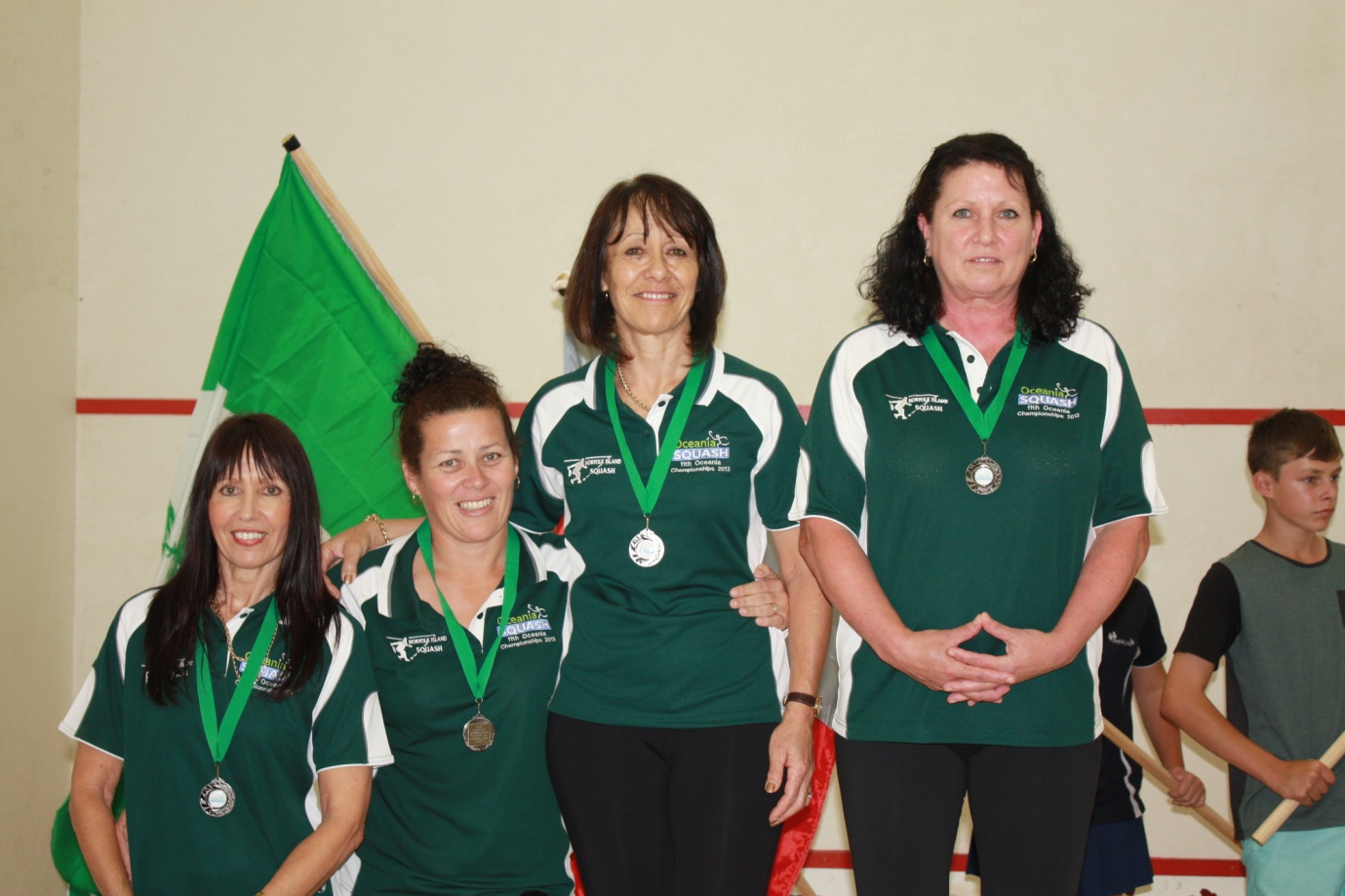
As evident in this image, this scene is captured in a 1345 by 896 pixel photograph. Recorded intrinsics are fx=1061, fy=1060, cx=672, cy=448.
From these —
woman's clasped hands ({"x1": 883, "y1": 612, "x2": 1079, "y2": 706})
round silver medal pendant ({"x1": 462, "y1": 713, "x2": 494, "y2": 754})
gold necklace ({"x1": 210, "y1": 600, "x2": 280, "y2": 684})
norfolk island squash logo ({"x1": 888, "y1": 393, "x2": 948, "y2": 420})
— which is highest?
norfolk island squash logo ({"x1": 888, "y1": 393, "x2": 948, "y2": 420})

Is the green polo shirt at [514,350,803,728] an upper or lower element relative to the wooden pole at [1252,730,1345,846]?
upper

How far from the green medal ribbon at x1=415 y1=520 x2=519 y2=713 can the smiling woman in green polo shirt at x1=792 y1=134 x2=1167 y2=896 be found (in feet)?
2.19

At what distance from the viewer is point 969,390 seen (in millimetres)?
2080

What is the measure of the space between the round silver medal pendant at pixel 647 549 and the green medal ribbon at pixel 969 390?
68 cm

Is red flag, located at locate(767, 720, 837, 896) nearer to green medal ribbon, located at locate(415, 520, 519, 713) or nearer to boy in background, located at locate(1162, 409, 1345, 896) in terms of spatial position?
green medal ribbon, located at locate(415, 520, 519, 713)

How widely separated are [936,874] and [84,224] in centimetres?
425

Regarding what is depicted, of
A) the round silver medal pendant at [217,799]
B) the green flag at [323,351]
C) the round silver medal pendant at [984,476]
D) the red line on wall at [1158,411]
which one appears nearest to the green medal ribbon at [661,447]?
the round silver medal pendant at [984,476]

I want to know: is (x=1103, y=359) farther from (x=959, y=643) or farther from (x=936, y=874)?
(x=936, y=874)

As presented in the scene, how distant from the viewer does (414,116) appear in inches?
175

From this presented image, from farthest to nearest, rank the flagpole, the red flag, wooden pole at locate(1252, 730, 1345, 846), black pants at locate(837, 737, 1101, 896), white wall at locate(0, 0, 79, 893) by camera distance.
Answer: white wall at locate(0, 0, 79, 893) < the flagpole < wooden pole at locate(1252, 730, 1345, 846) < the red flag < black pants at locate(837, 737, 1101, 896)

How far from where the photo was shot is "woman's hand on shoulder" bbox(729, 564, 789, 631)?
88.4 inches

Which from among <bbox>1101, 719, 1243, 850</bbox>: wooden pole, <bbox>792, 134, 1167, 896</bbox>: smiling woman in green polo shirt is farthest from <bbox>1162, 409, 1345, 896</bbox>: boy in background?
<bbox>792, 134, 1167, 896</bbox>: smiling woman in green polo shirt

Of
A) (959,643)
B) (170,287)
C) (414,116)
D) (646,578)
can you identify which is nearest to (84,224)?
(170,287)

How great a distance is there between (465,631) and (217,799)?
585mm
